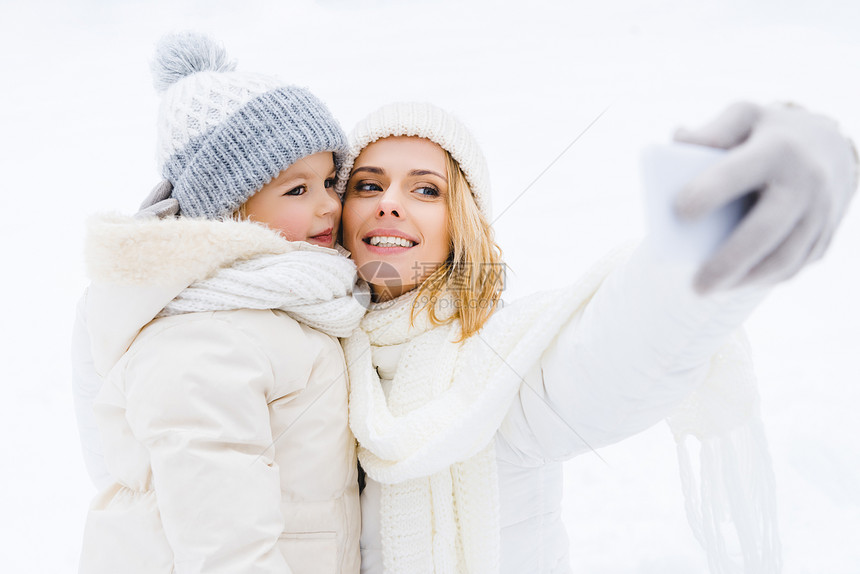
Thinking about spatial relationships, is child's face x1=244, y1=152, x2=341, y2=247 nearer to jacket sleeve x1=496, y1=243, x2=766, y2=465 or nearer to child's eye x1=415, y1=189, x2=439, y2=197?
child's eye x1=415, y1=189, x2=439, y2=197

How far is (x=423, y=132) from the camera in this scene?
49.1 inches

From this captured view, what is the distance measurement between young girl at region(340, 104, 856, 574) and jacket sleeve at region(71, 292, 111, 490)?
534 mm

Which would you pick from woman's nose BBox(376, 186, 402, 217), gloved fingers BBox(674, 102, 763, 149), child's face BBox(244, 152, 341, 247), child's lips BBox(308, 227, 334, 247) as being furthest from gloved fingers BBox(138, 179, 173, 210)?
gloved fingers BBox(674, 102, 763, 149)

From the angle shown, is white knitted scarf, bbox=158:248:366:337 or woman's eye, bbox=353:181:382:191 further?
woman's eye, bbox=353:181:382:191

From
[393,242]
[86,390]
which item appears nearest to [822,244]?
[393,242]

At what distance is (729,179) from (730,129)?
9 cm

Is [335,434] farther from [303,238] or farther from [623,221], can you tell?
[623,221]

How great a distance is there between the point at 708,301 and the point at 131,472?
2.71 feet

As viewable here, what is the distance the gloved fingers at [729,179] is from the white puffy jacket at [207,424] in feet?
2.04

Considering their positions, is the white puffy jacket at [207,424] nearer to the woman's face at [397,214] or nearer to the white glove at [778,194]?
the woman's face at [397,214]

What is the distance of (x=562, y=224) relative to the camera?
3031mm

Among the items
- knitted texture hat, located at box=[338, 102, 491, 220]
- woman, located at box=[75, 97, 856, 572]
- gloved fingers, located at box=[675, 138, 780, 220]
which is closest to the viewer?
gloved fingers, located at box=[675, 138, 780, 220]

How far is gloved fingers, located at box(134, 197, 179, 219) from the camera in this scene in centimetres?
103

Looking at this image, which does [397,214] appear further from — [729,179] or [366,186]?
[729,179]
